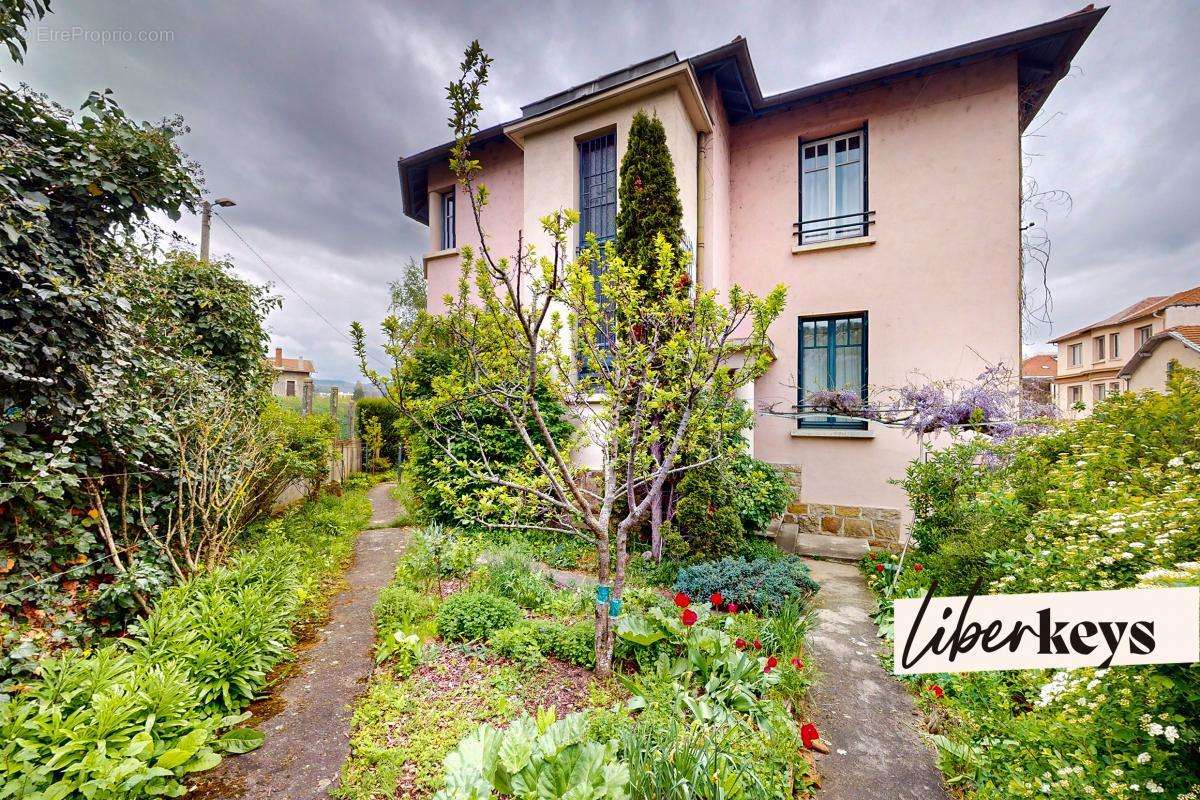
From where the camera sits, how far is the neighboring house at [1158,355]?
8487mm

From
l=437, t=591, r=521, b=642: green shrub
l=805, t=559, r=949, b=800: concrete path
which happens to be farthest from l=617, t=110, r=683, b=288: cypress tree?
l=805, t=559, r=949, b=800: concrete path

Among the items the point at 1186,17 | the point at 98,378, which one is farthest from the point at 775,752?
the point at 1186,17

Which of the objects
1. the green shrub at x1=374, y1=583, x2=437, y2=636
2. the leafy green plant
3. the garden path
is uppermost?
the leafy green plant

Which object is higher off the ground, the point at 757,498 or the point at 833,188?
the point at 833,188

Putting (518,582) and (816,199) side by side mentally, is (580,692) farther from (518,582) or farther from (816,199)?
(816,199)

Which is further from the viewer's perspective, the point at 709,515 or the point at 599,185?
the point at 599,185

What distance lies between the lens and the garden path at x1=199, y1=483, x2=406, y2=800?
2.05 m

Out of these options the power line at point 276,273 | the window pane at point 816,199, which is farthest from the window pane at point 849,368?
the power line at point 276,273

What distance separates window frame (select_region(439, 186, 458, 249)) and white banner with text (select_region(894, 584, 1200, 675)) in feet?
34.6

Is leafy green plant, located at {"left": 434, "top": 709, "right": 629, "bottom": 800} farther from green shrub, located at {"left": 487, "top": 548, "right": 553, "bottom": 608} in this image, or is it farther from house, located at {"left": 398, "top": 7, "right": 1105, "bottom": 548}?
house, located at {"left": 398, "top": 7, "right": 1105, "bottom": 548}

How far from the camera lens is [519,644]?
2910 mm

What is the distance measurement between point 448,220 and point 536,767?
10792 millimetres

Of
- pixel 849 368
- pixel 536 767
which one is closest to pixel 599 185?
pixel 849 368

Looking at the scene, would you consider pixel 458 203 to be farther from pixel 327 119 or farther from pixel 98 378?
pixel 98 378
